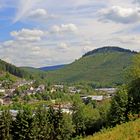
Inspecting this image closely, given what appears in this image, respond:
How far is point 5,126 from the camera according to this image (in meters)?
84.2

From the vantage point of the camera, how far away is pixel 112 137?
Result: 16609mm

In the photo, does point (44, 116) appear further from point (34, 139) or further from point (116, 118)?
point (116, 118)

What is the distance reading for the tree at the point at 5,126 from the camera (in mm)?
82938

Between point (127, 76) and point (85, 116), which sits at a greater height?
point (127, 76)

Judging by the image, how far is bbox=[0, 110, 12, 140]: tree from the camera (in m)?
82.9

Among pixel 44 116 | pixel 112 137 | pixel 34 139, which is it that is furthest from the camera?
pixel 44 116

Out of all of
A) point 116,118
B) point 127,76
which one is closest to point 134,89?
point 127,76

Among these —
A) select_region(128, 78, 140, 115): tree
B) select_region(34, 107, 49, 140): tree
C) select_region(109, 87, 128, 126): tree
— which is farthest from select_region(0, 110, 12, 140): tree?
select_region(128, 78, 140, 115): tree

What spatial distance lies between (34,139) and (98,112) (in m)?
46.7

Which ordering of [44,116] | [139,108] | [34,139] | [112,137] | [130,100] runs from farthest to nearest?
[44,116] → [34,139] → [130,100] → [139,108] → [112,137]

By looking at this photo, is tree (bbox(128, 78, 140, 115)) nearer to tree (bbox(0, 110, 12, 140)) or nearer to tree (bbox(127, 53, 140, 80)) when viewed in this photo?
tree (bbox(127, 53, 140, 80))

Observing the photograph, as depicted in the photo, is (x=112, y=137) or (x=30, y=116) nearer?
(x=112, y=137)

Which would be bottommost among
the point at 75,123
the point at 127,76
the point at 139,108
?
the point at 75,123

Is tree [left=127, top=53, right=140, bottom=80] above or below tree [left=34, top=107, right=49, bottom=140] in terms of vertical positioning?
above
